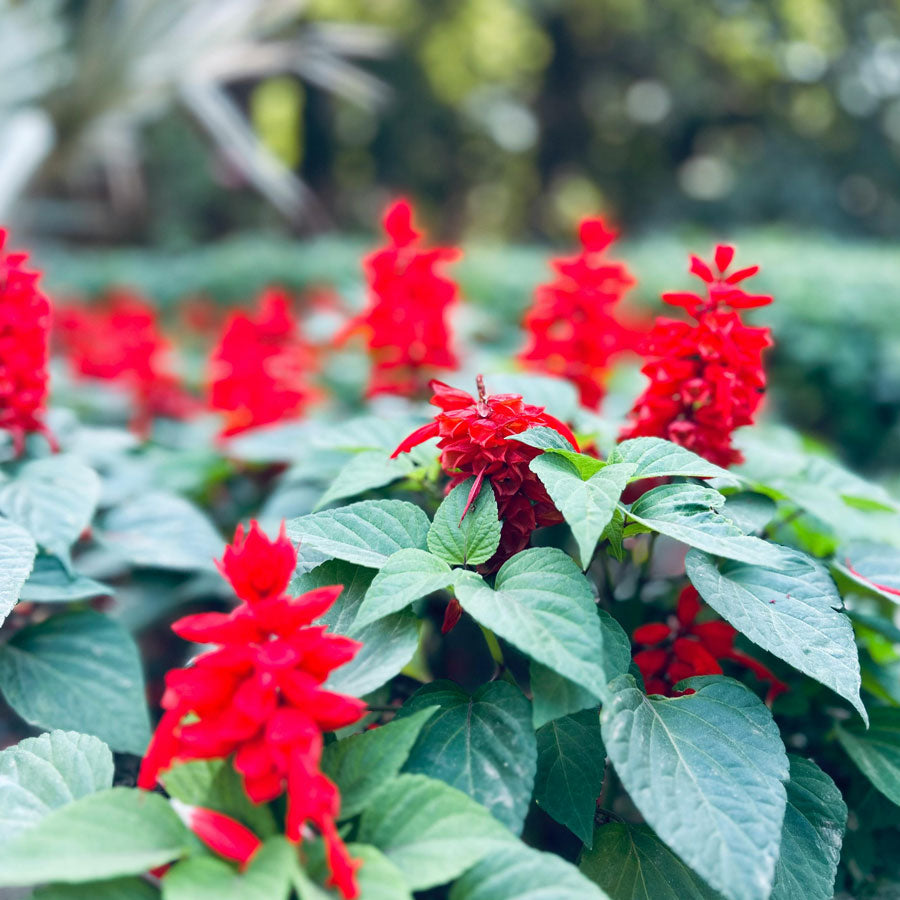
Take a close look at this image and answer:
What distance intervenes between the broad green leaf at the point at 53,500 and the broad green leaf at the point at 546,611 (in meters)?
0.70

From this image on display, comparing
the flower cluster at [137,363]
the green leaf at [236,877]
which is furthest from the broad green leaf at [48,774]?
the flower cluster at [137,363]

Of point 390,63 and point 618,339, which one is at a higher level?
point 390,63

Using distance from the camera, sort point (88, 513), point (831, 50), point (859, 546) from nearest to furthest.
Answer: point (88, 513), point (859, 546), point (831, 50)

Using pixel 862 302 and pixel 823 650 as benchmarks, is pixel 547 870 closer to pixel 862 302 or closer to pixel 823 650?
pixel 823 650

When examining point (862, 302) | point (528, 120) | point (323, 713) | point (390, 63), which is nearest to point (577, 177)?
point (528, 120)

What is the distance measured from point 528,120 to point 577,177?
4.37ft

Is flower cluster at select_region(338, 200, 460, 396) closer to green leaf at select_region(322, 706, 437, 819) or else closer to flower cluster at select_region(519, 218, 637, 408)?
flower cluster at select_region(519, 218, 637, 408)

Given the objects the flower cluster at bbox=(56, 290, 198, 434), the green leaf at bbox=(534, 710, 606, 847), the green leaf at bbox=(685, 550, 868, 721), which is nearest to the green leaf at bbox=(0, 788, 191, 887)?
the green leaf at bbox=(534, 710, 606, 847)

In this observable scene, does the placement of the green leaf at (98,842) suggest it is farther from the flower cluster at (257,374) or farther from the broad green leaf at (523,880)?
the flower cluster at (257,374)

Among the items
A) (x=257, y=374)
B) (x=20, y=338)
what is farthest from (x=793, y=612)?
(x=257, y=374)

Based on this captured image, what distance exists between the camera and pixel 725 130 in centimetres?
1407

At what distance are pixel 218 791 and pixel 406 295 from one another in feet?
3.90

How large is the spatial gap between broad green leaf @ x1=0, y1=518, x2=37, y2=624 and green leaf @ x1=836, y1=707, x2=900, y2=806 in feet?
3.58

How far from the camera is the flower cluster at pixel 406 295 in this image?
1808mm
